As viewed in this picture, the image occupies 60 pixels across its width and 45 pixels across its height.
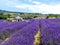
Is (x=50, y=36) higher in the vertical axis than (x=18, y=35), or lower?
higher

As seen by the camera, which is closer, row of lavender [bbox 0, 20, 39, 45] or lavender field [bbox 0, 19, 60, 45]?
lavender field [bbox 0, 19, 60, 45]

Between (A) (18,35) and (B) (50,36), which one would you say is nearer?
(B) (50,36)

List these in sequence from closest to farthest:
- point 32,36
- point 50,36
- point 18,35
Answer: point 50,36
point 32,36
point 18,35

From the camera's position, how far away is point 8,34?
15.0m

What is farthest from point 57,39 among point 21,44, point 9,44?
point 9,44

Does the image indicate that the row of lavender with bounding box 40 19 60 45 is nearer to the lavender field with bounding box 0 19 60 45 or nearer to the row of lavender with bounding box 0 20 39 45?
the lavender field with bounding box 0 19 60 45

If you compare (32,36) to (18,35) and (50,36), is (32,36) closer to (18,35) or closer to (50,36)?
(18,35)

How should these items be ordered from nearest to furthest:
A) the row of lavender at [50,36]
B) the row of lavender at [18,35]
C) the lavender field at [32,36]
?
the row of lavender at [50,36] < the lavender field at [32,36] < the row of lavender at [18,35]

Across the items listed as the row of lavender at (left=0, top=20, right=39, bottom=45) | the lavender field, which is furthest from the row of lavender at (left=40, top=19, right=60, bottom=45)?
the row of lavender at (left=0, top=20, right=39, bottom=45)

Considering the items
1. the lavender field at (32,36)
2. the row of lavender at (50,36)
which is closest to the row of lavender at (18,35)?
the lavender field at (32,36)

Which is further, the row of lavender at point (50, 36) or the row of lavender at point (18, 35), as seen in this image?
the row of lavender at point (18, 35)

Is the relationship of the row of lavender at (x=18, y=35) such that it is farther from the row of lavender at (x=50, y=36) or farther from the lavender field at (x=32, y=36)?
the row of lavender at (x=50, y=36)

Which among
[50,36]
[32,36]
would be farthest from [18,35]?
[50,36]

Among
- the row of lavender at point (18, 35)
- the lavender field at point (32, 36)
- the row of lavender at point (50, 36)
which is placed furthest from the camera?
the row of lavender at point (18, 35)
